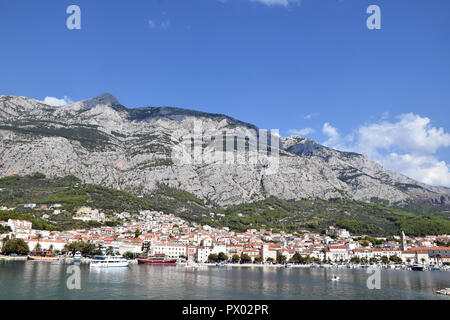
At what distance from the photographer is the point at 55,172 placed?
125 m

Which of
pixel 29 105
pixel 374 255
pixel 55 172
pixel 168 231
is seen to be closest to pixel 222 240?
pixel 168 231

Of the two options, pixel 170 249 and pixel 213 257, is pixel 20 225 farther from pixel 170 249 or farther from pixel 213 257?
pixel 213 257

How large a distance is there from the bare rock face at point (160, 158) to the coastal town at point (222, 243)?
29.2 meters

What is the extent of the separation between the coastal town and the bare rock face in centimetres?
2922

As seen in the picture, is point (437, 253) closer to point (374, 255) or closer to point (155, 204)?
point (374, 255)

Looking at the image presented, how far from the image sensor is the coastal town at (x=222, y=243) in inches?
3204

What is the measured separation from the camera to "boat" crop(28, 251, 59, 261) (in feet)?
221

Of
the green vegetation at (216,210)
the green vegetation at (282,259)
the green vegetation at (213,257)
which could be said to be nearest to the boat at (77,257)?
the green vegetation at (216,210)

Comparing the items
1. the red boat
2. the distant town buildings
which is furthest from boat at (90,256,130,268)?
the distant town buildings

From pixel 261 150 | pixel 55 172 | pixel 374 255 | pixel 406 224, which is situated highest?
pixel 261 150

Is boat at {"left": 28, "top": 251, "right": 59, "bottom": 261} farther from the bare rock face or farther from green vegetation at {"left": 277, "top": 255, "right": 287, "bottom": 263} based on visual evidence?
the bare rock face

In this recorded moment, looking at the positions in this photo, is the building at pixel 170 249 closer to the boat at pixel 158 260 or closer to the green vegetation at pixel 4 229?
the boat at pixel 158 260
